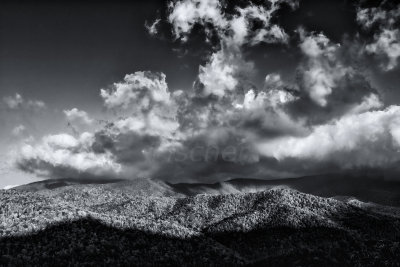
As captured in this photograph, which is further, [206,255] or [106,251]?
[206,255]

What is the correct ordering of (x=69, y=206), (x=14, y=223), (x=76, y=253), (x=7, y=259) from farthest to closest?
(x=69, y=206), (x=14, y=223), (x=76, y=253), (x=7, y=259)

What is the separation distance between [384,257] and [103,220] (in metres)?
136

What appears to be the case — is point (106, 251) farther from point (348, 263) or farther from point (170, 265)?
point (348, 263)

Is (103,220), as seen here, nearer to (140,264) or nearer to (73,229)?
(73,229)

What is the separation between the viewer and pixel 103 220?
628 ft

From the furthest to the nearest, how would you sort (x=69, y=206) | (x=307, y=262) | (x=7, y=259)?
(x=69, y=206) → (x=307, y=262) → (x=7, y=259)

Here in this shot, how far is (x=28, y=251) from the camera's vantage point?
152 m

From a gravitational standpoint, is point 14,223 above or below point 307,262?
above

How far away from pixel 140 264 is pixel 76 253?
87.0 feet

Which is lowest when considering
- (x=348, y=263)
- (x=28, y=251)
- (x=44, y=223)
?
(x=348, y=263)

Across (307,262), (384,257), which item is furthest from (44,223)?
(384,257)

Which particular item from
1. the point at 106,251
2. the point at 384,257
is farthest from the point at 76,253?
the point at 384,257

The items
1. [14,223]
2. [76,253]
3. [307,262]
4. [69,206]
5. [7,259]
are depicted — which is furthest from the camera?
[69,206]

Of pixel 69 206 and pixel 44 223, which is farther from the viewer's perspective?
pixel 69 206
